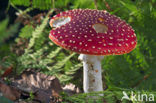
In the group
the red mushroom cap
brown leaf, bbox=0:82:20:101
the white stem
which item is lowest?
brown leaf, bbox=0:82:20:101

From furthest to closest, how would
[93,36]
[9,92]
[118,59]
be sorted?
[118,59], [9,92], [93,36]

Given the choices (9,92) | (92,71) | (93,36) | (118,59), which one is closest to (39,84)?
(9,92)

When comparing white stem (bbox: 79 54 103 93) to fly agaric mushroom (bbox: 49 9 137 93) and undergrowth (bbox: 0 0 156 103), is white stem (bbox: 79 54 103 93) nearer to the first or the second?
fly agaric mushroom (bbox: 49 9 137 93)

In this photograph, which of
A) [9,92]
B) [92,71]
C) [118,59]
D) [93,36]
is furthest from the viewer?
[118,59]

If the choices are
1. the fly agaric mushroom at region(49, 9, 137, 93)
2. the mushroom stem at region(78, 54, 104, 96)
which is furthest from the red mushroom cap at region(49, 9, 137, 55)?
the mushroom stem at region(78, 54, 104, 96)

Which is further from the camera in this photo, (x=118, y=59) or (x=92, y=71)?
(x=118, y=59)

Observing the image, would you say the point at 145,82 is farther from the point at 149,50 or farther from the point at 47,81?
the point at 47,81

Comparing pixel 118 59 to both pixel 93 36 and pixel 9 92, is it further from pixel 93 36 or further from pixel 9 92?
pixel 9 92

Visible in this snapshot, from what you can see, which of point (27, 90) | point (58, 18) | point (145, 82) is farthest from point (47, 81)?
point (145, 82)
